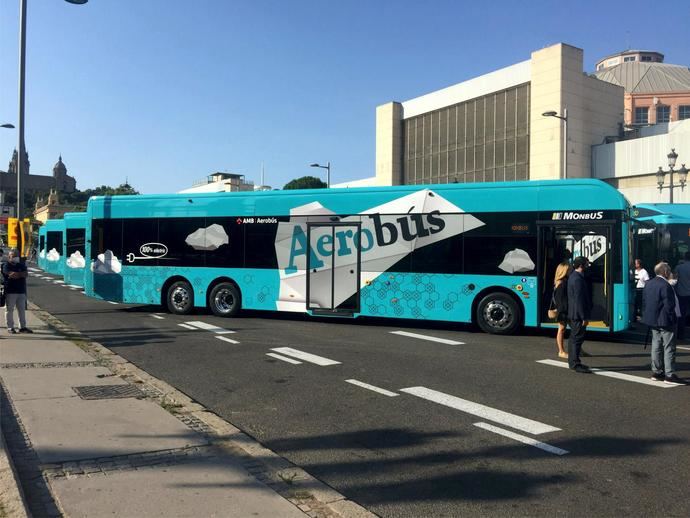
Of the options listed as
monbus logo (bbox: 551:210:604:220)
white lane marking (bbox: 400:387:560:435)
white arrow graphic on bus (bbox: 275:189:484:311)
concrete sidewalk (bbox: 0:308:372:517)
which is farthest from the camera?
white arrow graphic on bus (bbox: 275:189:484:311)

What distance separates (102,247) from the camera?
16.8m

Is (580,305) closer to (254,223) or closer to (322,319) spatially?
(322,319)

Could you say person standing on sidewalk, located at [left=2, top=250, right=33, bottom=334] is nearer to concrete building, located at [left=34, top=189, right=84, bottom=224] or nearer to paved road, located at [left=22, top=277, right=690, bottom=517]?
paved road, located at [left=22, top=277, right=690, bottom=517]

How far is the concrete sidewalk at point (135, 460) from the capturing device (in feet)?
12.9

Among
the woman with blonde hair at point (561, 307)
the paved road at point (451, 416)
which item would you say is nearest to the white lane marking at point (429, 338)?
the paved road at point (451, 416)

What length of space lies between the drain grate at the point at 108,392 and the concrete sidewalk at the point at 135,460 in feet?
0.04

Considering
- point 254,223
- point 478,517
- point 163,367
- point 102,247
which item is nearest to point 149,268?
point 102,247

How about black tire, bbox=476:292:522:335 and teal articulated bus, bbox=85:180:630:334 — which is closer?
teal articulated bus, bbox=85:180:630:334

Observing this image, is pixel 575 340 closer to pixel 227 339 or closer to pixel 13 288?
pixel 227 339

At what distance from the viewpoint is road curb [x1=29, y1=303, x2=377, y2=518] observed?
4055 mm

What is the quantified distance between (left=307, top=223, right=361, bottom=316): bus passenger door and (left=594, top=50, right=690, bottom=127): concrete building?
237 ft

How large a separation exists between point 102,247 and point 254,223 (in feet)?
16.4

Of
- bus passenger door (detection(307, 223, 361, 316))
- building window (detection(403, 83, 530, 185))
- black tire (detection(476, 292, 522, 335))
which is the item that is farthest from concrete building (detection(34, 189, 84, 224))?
black tire (detection(476, 292, 522, 335))

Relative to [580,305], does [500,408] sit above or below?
below
